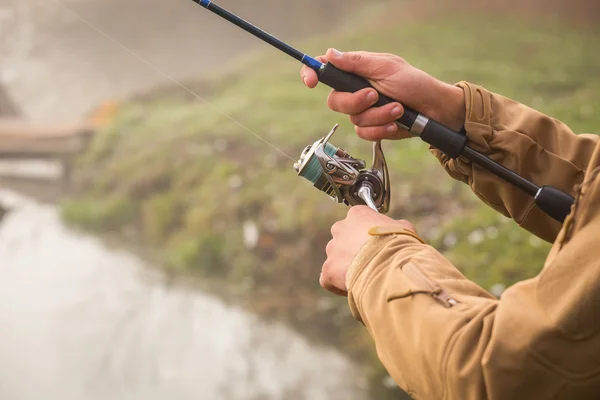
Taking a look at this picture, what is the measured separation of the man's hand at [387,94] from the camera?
122 centimetres

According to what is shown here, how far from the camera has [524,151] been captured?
3.93ft

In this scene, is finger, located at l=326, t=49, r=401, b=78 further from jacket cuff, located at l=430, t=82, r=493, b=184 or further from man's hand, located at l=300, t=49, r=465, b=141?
jacket cuff, located at l=430, t=82, r=493, b=184

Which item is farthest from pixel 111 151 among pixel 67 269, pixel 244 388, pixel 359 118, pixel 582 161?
pixel 582 161

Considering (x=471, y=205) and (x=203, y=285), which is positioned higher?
(x=471, y=205)

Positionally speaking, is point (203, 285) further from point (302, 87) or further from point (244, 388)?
point (302, 87)

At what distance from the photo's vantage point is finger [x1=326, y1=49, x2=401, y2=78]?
Answer: 121 cm

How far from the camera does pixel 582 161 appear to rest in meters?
1.19

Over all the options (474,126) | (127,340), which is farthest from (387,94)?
(127,340)

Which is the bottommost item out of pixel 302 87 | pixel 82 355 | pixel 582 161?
pixel 82 355

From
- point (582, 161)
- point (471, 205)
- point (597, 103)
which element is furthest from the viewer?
point (597, 103)

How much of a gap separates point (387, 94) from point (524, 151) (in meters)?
0.26

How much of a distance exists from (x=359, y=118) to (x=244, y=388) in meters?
1.62

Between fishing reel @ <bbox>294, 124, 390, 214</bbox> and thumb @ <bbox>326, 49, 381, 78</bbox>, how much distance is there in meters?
0.12

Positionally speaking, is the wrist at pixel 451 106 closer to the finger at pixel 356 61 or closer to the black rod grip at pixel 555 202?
the finger at pixel 356 61
